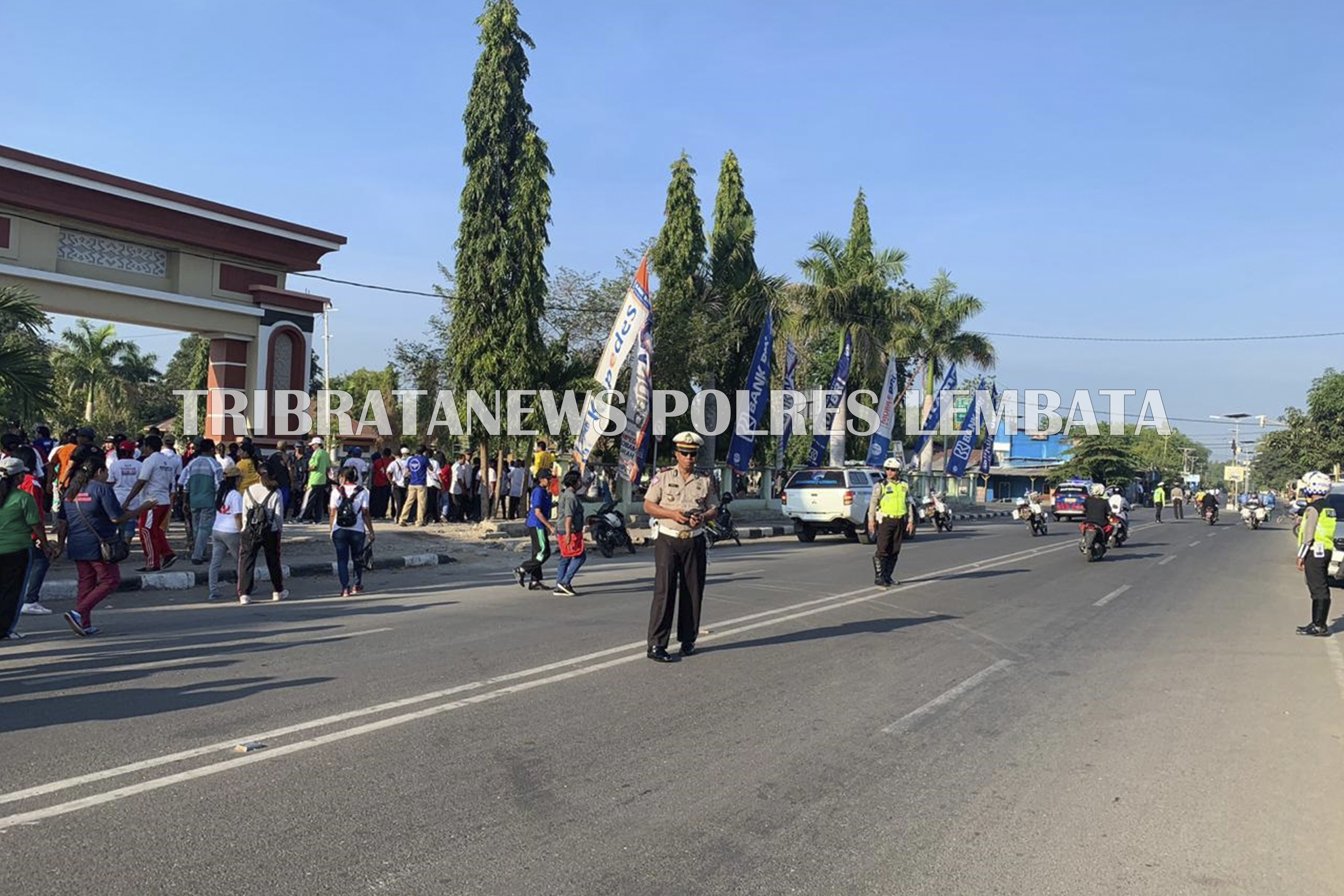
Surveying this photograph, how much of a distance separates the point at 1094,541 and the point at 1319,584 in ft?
31.7

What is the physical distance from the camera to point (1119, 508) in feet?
75.6

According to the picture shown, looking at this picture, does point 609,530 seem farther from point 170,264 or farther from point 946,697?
point 946,697

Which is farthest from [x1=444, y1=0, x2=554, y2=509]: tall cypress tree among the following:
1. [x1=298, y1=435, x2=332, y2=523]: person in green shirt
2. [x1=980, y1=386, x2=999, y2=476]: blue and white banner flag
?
[x1=980, y1=386, x2=999, y2=476]: blue and white banner flag

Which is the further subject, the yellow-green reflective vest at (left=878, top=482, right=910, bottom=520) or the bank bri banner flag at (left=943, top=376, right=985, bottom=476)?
the bank bri banner flag at (left=943, top=376, right=985, bottom=476)

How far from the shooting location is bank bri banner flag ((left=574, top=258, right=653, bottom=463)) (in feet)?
74.7

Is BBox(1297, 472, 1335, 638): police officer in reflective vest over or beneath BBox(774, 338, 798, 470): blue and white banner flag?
beneath

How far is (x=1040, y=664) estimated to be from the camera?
9250 mm

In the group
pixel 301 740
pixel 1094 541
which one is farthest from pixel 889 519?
pixel 301 740

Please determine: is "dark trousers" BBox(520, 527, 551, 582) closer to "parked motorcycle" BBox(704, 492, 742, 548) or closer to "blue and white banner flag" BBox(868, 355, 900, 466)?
"parked motorcycle" BBox(704, 492, 742, 548)

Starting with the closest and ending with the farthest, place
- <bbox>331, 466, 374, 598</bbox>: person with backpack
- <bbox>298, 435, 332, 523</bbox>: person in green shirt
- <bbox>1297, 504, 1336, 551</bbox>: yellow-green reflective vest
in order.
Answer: <bbox>1297, 504, 1336, 551</bbox>: yellow-green reflective vest → <bbox>331, 466, 374, 598</bbox>: person with backpack → <bbox>298, 435, 332, 523</bbox>: person in green shirt

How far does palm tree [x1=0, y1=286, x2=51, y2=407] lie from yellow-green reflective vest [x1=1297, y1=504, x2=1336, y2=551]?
15595mm

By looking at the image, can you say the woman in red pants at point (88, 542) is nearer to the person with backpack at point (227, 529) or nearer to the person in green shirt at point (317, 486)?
the person with backpack at point (227, 529)

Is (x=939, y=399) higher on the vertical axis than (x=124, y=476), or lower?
higher

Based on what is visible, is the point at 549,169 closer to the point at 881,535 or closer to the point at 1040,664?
the point at 881,535
